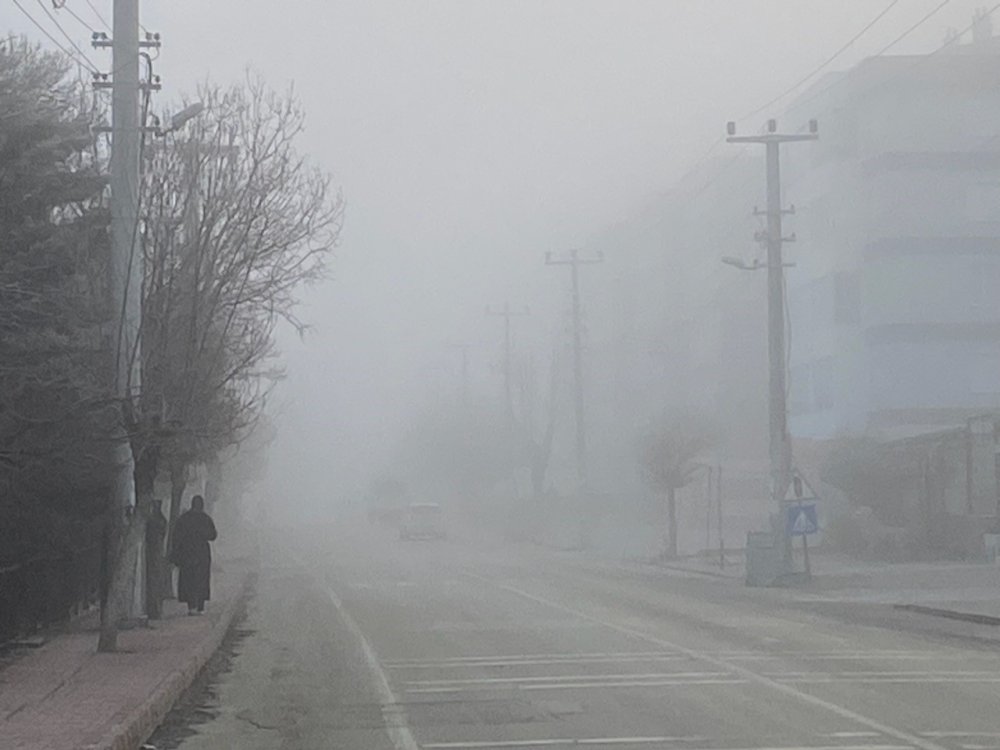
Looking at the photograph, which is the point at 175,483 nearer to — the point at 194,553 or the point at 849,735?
the point at 194,553

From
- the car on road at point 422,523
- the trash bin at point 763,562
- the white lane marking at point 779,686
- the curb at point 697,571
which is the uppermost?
the car on road at point 422,523

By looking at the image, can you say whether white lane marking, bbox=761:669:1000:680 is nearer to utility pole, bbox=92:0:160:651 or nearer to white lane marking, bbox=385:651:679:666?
white lane marking, bbox=385:651:679:666

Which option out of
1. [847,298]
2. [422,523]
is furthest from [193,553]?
[847,298]

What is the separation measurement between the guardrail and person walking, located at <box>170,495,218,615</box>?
49.9 inches

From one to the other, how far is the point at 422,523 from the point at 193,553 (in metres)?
51.1

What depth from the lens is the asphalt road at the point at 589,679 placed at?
13.1m

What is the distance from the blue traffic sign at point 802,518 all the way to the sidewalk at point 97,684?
14.1 m

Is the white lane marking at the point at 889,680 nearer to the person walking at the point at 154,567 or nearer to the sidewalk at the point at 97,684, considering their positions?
the sidewalk at the point at 97,684

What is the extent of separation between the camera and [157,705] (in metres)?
14.3

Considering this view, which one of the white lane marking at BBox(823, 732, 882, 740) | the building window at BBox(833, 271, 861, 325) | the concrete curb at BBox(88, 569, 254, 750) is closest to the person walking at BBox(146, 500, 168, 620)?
the concrete curb at BBox(88, 569, 254, 750)

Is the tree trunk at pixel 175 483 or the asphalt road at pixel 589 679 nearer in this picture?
the asphalt road at pixel 589 679

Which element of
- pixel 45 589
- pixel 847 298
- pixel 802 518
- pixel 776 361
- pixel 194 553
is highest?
pixel 847 298

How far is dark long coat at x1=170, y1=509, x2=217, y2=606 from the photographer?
26625 mm

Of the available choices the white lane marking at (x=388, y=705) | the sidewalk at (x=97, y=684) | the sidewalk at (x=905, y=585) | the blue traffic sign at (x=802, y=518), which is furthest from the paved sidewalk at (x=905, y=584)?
the sidewalk at (x=97, y=684)
